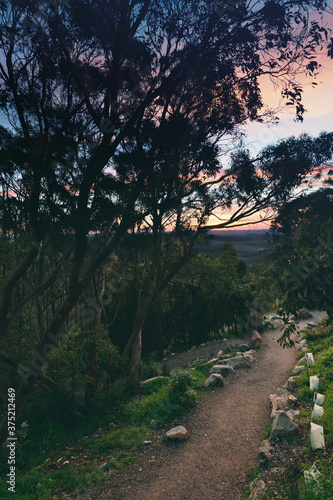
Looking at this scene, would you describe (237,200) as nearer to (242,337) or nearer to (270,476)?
(270,476)

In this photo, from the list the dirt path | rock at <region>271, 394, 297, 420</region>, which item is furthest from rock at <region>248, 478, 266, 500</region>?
rock at <region>271, 394, 297, 420</region>

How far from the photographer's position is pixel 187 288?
68.3 ft

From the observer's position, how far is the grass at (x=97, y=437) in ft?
22.8

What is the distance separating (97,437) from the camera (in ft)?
31.1

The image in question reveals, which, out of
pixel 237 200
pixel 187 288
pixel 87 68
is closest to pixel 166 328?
pixel 187 288

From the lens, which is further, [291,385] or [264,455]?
[291,385]

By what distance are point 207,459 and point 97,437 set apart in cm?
433

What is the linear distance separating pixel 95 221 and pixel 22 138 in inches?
128

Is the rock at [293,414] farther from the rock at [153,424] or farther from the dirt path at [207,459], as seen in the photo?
the rock at [153,424]

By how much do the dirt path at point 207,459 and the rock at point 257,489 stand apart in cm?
35

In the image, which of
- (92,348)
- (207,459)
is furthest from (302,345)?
(92,348)

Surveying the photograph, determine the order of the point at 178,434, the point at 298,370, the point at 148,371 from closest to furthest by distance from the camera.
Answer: the point at 178,434 → the point at 298,370 → the point at 148,371

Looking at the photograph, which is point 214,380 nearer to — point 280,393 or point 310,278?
point 280,393

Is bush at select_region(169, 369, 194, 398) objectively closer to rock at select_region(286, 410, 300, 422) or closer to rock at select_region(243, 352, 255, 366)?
rock at select_region(243, 352, 255, 366)
